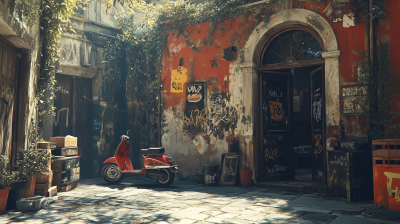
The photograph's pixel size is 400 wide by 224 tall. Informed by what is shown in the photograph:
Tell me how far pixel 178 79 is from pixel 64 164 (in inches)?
144

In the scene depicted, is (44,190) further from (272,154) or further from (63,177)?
(272,154)

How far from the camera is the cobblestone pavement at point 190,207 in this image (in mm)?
4422

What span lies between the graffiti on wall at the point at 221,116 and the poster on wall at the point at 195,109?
0.20 m

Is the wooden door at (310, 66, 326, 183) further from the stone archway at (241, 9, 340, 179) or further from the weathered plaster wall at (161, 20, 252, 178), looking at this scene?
the weathered plaster wall at (161, 20, 252, 178)

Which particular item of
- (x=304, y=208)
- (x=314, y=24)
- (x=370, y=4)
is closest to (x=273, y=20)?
(x=314, y=24)

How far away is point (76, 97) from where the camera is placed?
9.57 metres

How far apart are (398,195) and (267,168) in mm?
3161

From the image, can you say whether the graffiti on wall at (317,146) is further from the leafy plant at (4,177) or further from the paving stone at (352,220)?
the leafy plant at (4,177)

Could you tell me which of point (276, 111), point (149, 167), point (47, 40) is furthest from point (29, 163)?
point (276, 111)

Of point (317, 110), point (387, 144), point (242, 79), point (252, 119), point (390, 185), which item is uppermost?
point (242, 79)

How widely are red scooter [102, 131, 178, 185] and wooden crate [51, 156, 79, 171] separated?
3.13ft

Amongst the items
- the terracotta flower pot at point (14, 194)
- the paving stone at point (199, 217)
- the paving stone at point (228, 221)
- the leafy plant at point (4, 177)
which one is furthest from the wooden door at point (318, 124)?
the leafy plant at point (4, 177)

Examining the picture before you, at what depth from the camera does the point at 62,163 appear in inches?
265

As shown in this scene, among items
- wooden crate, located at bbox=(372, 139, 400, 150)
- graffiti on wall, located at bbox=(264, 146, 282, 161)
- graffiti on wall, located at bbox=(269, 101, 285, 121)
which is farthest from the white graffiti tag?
wooden crate, located at bbox=(372, 139, 400, 150)
